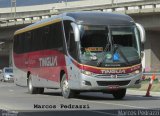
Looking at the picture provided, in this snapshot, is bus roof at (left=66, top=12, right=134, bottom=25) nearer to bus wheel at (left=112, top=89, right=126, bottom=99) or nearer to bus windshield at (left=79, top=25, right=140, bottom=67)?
bus windshield at (left=79, top=25, right=140, bottom=67)

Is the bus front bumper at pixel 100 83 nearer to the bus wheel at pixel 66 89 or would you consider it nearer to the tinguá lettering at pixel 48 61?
the bus wheel at pixel 66 89

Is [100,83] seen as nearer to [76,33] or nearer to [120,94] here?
[76,33]

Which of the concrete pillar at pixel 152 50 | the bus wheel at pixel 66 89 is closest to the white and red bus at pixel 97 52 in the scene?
the bus wheel at pixel 66 89

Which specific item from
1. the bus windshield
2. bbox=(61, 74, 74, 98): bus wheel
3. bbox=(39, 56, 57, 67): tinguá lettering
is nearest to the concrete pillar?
bbox=(39, 56, 57, 67): tinguá lettering

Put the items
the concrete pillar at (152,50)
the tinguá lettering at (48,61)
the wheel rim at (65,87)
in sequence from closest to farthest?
the wheel rim at (65,87) < the tinguá lettering at (48,61) < the concrete pillar at (152,50)

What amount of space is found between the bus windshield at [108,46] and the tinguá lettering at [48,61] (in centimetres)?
313

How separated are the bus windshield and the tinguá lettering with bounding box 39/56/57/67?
3.13 metres

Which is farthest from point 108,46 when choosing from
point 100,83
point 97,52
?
point 100,83

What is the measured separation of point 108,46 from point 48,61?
15.5 feet

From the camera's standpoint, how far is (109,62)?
67.1ft

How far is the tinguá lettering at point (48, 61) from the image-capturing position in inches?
931

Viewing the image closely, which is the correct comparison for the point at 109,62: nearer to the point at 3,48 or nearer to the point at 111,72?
the point at 111,72

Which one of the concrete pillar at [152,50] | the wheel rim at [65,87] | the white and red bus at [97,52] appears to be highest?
the white and red bus at [97,52]

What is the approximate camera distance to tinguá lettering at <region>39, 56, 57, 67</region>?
931 inches
